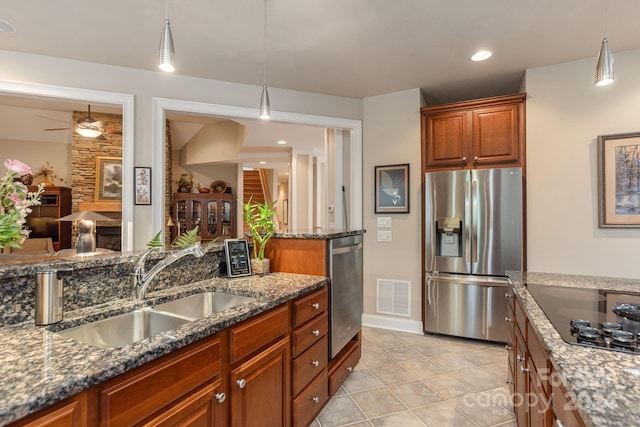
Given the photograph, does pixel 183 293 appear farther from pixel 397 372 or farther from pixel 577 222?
pixel 577 222

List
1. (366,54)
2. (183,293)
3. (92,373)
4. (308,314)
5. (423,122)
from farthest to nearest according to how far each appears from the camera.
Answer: (423,122) < (366,54) < (308,314) < (183,293) < (92,373)

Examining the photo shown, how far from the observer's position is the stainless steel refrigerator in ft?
9.99

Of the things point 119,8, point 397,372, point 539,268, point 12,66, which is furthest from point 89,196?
point 539,268

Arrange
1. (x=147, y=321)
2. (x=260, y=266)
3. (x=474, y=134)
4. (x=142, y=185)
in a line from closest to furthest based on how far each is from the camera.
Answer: (x=147, y=321), (x=260, y=266), (x=142, y=185), (x=474, y=134)

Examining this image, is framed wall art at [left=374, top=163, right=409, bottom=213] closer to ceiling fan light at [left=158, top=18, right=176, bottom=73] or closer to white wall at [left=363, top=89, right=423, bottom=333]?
white wall at [left=363, top=89, right=423, bottom=333]

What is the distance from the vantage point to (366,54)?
9.18ft

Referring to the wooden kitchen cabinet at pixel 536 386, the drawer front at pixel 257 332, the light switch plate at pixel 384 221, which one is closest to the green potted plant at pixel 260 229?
the drawer front at pixel 257 332

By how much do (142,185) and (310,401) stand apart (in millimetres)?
2462

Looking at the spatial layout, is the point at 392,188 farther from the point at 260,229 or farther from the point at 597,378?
the point at 597,378

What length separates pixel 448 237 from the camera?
3281 mm

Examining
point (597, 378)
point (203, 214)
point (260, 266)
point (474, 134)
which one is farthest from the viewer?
point (203, 214)

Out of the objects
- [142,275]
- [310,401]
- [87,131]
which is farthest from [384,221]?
[87,131]

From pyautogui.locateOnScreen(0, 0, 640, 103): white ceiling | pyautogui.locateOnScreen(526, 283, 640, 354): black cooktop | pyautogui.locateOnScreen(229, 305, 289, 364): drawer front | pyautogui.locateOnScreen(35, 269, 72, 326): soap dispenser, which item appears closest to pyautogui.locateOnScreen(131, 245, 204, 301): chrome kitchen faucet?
pyautogui.locateOnScreen(35, 269, 72, 326): soap dispenser

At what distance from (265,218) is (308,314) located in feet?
2.33
